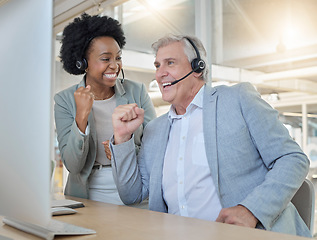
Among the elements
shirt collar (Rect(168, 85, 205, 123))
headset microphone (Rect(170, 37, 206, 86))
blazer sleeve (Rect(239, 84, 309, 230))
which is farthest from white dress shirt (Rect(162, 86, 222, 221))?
blazer sleeve (Rect(239, 84, 309, 230))

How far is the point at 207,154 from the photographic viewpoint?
4.87 feet

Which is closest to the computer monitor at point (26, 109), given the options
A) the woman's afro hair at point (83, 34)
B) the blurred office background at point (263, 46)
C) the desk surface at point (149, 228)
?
the desk surface at point (149, 228)

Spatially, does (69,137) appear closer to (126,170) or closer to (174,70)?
(126,170)

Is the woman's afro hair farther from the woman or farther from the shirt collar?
the shirt collar

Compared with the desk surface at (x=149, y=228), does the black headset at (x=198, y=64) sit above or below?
above

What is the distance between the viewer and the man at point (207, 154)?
130 centimetres

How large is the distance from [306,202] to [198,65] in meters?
0.76

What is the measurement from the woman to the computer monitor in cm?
97

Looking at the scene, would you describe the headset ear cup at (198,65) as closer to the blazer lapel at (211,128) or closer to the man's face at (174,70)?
the man's face at (174,70)

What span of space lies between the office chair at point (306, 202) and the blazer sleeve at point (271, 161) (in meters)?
0.06

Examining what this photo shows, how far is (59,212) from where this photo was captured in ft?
4.11

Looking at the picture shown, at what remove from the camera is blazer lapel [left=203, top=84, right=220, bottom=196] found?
146 centimetres

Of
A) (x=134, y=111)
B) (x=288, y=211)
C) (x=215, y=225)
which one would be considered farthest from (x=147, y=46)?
(x=215, y=225)

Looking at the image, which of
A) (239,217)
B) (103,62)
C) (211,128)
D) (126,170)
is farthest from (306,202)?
(103,62)
